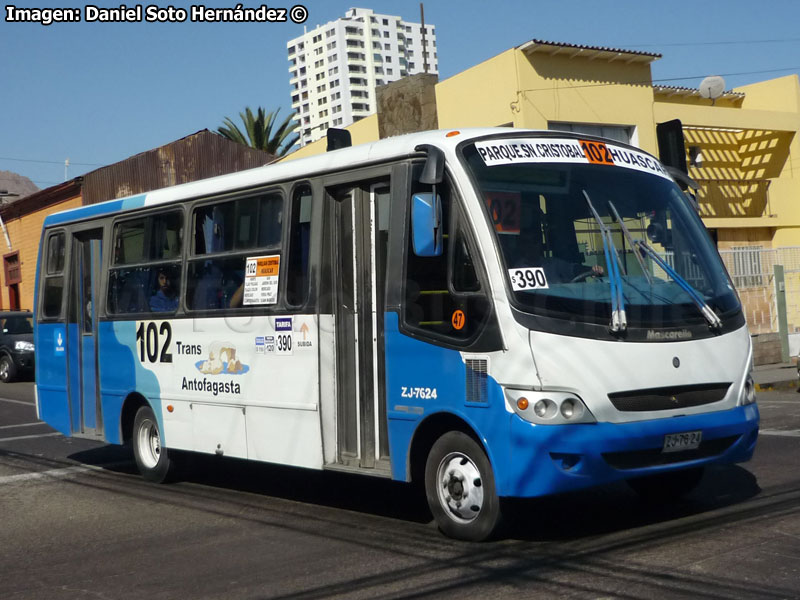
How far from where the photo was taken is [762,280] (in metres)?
22.0

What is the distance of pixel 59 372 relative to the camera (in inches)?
478

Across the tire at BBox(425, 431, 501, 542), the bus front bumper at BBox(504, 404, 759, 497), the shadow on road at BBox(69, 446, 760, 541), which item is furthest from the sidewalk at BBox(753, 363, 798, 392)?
the tire at BBox(425, 431, 501, 542)

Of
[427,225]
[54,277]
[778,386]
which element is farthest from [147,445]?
[778,386]

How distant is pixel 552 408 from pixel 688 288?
4.68 feet

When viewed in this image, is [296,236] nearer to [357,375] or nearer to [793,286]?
[357,375]

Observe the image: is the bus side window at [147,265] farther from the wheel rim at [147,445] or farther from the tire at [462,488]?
the tire at [462,488]

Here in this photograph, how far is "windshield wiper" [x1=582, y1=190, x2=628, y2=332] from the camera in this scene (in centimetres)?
671

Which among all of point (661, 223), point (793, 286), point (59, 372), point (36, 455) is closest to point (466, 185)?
point (661, 223)

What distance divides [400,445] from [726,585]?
8.61 ft

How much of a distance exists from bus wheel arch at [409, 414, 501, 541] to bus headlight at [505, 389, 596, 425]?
1.50 ft

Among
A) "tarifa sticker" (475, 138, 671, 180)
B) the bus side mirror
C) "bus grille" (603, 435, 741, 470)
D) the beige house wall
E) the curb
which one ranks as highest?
the beige house wall

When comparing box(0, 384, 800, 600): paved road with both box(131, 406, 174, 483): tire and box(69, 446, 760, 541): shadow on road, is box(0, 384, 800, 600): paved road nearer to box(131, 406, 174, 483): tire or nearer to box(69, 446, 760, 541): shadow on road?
box(69, 446, 760, 541): shadow on road

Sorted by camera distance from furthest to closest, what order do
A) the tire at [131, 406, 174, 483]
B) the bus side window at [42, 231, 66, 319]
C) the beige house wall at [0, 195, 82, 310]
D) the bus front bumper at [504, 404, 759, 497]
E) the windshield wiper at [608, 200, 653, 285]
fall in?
the beige house wall at [0, 195, 82, 310], the bus side window at [42, 231, 66, 319], the tire at [131, 406, 174, 483], the windshield wiper at [608, 200, 653, 285], the bus front bumper at [504, 404, 759, 497]

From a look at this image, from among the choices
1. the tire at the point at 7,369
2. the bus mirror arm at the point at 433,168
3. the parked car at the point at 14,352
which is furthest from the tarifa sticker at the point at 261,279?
the tire at the point at 7,369
